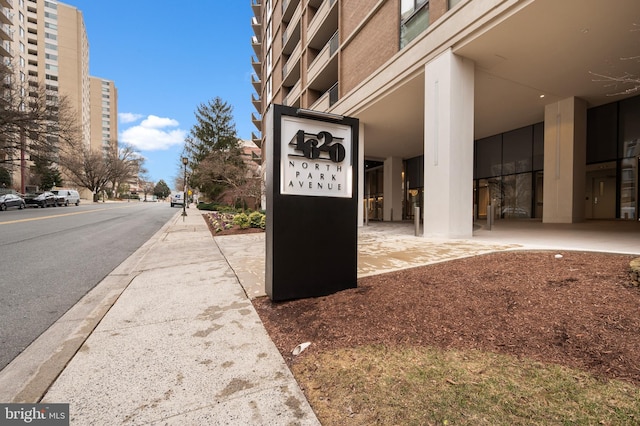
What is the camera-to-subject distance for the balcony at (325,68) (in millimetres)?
16016

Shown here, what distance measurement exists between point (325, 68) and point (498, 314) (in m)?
16.7

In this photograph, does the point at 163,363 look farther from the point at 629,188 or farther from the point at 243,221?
A: the point at 629,188

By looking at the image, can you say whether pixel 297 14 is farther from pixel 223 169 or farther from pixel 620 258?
pixel 620 258

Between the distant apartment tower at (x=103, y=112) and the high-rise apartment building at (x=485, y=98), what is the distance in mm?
111695

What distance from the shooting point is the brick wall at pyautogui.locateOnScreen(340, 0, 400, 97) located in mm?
11297

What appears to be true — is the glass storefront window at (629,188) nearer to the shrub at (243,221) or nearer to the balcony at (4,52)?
the shrub at (243,221)

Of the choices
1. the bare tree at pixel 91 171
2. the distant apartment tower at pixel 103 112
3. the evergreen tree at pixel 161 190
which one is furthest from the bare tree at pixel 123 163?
the evergreen tree at pixel 161 190

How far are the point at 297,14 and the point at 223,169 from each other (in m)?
13.9

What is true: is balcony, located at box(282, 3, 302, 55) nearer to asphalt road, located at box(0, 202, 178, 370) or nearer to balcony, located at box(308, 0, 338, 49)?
balcony, located at box(308, 0, 338, 49)

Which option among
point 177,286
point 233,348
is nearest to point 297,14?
point 177,286

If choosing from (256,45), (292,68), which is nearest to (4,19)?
(256,45)

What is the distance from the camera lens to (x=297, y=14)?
836 inches

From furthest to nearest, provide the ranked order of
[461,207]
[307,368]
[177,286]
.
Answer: [461,207] < [177,286] < [307,368]

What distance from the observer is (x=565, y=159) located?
12.7m
